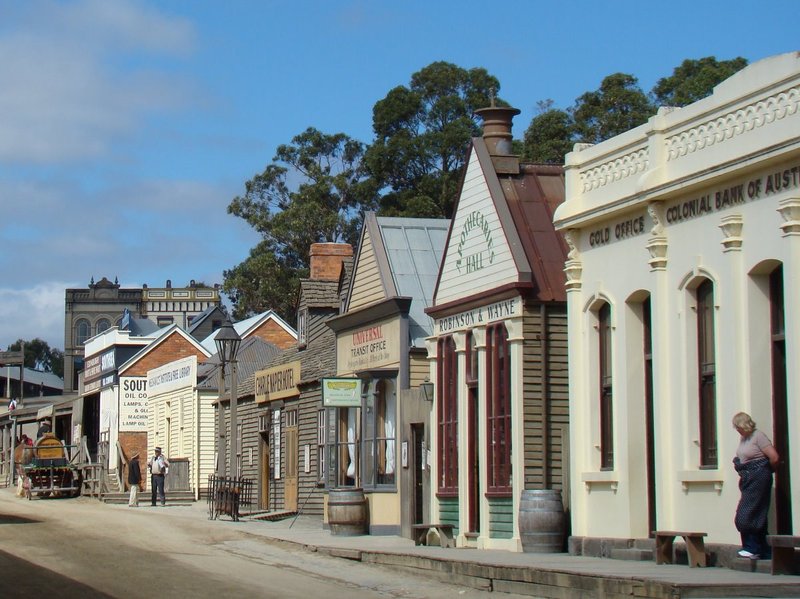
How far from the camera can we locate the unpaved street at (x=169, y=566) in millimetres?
15992

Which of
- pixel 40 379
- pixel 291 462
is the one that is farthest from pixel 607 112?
pixel 40 379

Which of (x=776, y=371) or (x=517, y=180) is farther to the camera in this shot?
(x=517, y=180)

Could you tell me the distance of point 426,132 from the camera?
196 ft

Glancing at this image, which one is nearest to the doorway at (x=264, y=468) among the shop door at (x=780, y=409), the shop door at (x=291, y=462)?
the shop door at (x=291, y=462)

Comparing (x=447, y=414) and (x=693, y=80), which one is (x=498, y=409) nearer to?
(x=447, y=414)

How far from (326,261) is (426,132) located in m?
26.5

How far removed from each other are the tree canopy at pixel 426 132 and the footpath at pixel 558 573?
36.0m

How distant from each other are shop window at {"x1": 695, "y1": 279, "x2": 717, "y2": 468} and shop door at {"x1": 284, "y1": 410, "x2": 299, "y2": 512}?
17477 mm

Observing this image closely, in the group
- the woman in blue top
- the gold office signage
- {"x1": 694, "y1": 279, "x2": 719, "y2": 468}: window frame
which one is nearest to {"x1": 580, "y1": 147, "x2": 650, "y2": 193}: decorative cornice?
{"x1": 694, "y1": 279, "x2": 719, "y2": 468}: window frame

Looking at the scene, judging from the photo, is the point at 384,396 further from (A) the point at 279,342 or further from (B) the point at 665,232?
(A) the point at 279,342

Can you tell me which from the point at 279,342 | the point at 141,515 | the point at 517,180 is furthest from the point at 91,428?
the point at 517,180

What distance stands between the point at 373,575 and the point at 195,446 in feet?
83.3

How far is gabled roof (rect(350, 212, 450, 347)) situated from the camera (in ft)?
86.8

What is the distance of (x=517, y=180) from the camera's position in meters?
22.8
